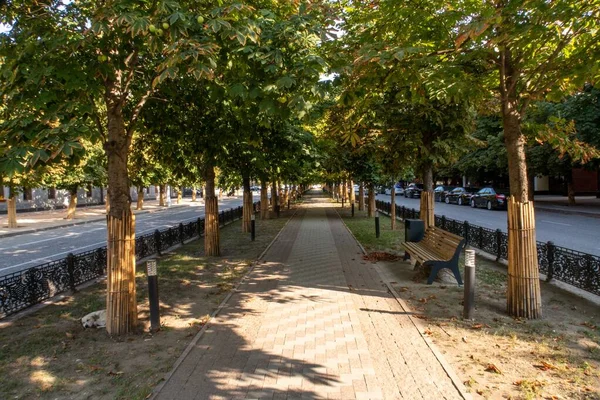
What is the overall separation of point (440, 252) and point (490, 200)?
24.4 m

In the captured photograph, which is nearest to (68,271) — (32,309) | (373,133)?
(32,309)

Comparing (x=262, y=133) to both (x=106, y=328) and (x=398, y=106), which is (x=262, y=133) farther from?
(x=106, y=328)

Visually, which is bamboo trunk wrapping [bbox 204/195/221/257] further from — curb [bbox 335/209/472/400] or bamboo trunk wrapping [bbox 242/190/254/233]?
curb [bbox 335/209/472/400]

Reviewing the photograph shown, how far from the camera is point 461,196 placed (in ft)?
121

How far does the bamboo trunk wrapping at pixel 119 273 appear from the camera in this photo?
5688 millimetres

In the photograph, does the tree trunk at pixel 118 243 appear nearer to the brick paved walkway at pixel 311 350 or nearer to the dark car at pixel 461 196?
the brick paved walkway at pixel 311 350

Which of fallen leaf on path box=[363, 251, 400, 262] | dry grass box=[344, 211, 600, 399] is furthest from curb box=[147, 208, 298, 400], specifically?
fallen leaf on path box=[363, 251, 400, 262]

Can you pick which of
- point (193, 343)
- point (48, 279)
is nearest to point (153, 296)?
point (193, 343)

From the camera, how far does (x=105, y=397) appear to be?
4.08 meters

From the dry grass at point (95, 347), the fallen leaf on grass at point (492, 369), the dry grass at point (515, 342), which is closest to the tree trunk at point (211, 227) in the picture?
the dry grass at point (95, 347)

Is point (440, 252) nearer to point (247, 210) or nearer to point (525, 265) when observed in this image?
point (525, 265)

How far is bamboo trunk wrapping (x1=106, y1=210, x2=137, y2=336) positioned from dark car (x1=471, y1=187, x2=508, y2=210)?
92.9 feet

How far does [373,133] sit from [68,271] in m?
8.18

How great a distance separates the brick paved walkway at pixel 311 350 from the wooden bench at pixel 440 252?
1047mm
